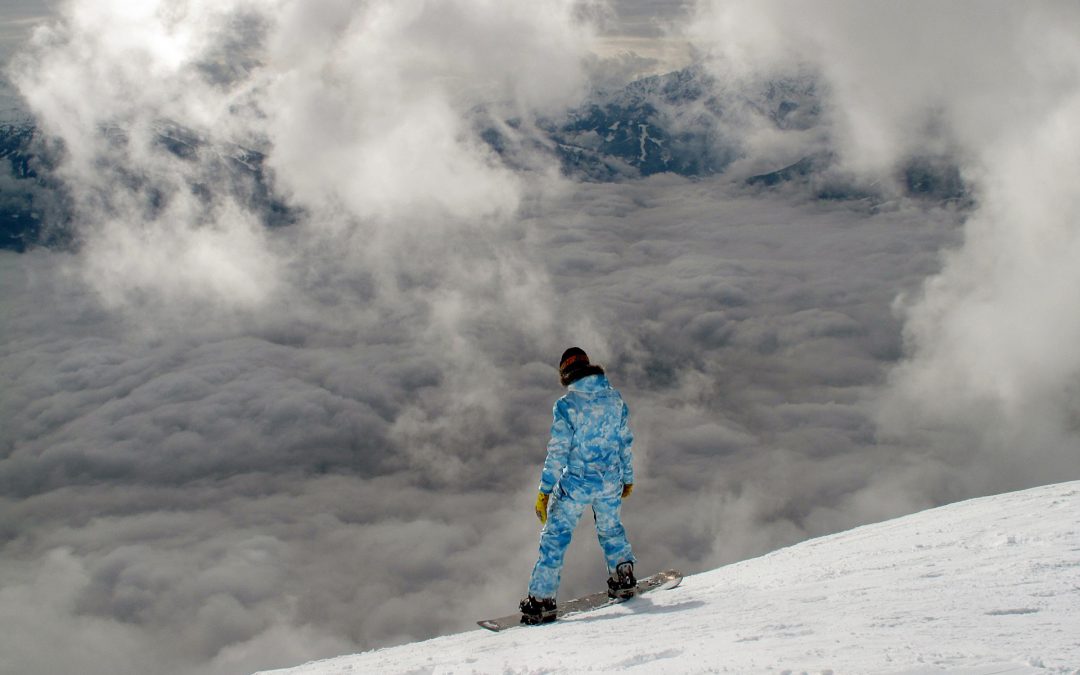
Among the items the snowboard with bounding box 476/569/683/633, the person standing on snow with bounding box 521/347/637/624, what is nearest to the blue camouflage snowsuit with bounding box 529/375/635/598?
the person standing on snow with bounding box 521/347/637/624

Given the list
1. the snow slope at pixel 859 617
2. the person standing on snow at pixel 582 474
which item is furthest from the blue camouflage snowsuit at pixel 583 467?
the snow slope at pixel 859 617

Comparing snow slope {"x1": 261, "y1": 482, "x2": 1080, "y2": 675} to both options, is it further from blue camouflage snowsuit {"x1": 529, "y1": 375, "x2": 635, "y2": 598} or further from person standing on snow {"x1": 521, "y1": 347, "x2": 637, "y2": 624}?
blue camouflage snowsuit {"x1": 529, "y1": 375, "x2": 635, "y2": 598}

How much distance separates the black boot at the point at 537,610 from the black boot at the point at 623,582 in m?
0.71

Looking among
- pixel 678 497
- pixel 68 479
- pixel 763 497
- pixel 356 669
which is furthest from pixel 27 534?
pixel 356 669

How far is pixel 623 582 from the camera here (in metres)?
7.45

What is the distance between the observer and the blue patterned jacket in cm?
688

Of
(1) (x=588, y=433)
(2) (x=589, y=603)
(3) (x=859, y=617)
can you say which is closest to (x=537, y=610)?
(2) (x=589, y=603)

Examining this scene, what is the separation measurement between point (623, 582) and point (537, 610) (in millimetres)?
981

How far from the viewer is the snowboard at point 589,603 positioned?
726cm

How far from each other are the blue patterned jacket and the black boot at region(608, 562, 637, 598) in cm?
108

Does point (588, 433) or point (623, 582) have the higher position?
point (588, 433)

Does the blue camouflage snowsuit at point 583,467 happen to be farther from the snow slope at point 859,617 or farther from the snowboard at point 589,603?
the snow slope at point 859,617

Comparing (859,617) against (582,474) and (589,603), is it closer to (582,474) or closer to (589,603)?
(582,474)

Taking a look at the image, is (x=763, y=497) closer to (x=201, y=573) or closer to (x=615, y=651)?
(x=201, y=573)
